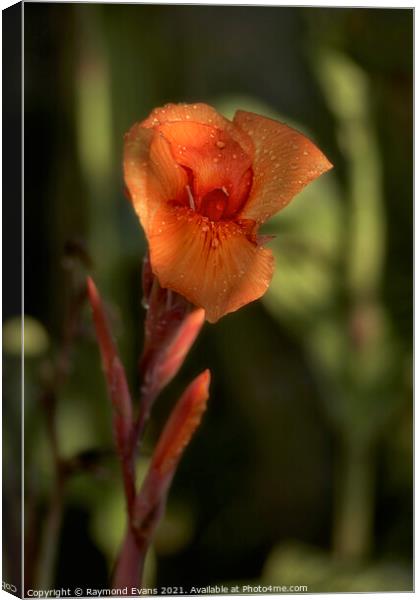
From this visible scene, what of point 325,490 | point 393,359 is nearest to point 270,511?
point 325,490

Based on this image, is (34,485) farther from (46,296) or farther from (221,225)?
(221,225)

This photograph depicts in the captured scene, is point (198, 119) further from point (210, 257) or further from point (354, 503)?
point (354, 503)

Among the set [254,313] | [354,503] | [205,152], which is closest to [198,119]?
[205,152]

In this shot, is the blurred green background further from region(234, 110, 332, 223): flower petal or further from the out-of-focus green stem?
region(234, 110, 332, 223): flower petal

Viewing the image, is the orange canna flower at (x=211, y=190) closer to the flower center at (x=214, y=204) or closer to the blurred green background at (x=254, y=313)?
the flower center at (x=214, y=204)

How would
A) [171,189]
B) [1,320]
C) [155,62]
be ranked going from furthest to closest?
[155,62]
[1,320]
[171,189]

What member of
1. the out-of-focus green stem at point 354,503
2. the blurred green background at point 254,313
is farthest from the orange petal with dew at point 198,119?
the out-of-focus green stem at point 354,503

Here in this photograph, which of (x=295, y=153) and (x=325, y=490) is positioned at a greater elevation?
(x=295, y=153)
